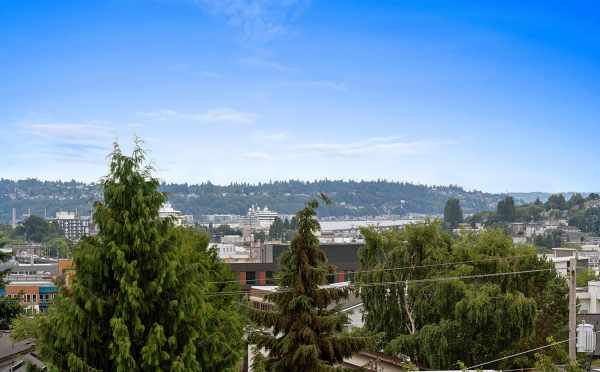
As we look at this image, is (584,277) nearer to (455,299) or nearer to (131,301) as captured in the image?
(455,299)

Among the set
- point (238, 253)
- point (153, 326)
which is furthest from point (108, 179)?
point (238, 253)

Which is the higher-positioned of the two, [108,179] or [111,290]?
[108,179]

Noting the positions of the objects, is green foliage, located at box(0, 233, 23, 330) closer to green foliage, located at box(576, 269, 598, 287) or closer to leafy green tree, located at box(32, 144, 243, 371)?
leafy green tree, located at box(32, 144, 243, 371)

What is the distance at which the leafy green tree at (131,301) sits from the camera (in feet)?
41.2

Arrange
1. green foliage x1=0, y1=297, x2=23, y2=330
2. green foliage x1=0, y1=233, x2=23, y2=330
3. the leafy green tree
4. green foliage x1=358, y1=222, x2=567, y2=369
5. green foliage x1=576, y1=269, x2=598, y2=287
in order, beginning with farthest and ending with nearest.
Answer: green foliage x1=576, y1=269, x2=598, y2=287 → green foliage x1=358, y1=222, x2=567, y2=369 → green foliage x1=0, y1=297, x2=23, y2=330 → green foliage x1=0, y1=233, x2=23, y2=330 → the leafy green tree

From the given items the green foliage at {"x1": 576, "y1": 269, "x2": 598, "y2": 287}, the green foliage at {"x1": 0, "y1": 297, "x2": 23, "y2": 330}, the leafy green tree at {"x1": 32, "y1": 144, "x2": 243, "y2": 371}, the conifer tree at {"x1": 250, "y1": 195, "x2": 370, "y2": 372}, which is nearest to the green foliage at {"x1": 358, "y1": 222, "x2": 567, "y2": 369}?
the conifer tree at {"x1": 250, "y1": 195, "x2": 370, "y2": 372}

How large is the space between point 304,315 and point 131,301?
611cm

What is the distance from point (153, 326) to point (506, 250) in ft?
74.9

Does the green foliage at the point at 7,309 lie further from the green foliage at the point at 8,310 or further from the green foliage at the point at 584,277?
the green foliage at the point at 584,277

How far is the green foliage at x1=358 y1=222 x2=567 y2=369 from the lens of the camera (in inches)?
1165

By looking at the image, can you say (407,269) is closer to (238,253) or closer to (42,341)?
(42,341)

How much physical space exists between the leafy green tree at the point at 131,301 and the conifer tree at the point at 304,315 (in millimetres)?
3989

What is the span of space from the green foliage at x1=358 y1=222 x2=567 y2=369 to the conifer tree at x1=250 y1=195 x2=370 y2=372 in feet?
42.0

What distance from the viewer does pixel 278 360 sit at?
709 inches
